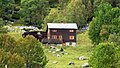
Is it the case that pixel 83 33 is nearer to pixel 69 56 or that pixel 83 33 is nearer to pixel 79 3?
pixel 79 3

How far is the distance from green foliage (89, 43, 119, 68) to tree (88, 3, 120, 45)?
32.1 meters

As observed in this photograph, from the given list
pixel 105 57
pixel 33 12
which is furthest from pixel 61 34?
pixel 105 57

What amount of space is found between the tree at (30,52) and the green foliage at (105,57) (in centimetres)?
879

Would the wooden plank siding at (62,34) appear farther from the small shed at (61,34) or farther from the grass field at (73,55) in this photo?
the grass field at (73,55)

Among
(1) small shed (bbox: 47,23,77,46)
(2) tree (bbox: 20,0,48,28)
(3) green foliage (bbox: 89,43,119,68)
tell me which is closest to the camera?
(3) green foliage (bbox: 89,43,119,68)

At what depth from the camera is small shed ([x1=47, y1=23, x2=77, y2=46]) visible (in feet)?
358

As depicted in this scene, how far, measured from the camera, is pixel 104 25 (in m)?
104

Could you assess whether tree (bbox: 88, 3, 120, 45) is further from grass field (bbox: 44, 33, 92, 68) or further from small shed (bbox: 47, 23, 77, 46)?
small shed (bbox: 47, 23, 77, 46)

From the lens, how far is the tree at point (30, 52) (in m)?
70.7

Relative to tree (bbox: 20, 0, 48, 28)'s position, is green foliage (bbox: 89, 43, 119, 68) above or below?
above

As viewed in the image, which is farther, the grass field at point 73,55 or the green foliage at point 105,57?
the grass field at point 73,55

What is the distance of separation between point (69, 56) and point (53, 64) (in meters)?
7.97

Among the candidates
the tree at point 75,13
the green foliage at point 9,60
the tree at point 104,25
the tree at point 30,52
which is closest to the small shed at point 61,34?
the tree at point 104,25

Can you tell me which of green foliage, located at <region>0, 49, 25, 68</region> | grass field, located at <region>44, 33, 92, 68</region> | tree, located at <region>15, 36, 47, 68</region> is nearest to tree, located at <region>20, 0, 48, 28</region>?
grass field, located at <region>44, 33, 92, 68</region>
